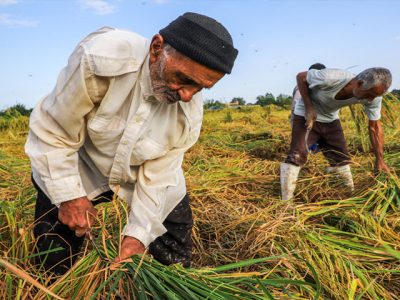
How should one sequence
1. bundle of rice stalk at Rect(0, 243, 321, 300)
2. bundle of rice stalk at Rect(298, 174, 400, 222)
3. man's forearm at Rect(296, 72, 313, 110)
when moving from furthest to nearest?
1. man's forearm at Rect(296, 72, 313, 110)
2. bundle of rice stalk at Rect(298, 174, 400, 222)
3. bundle of rice stalk at Rect(0, 243, 321, 300)

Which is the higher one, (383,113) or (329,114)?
(329,114)

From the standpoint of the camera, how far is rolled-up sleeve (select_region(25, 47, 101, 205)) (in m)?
1.46

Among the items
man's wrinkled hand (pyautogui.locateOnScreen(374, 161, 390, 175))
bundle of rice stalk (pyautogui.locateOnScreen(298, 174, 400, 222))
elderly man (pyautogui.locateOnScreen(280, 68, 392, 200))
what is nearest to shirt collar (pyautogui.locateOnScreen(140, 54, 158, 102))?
bundle of rice stalk (pyautogui.locateOnScreen(298, 174, 400, 222))

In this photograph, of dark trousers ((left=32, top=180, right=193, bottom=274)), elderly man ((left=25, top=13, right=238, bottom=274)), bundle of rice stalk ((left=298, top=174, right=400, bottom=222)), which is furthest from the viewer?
bundle of rice stalk ((left=298, top=174, right=400, bottom=222))

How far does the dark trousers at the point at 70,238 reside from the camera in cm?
175

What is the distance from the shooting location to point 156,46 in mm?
1452

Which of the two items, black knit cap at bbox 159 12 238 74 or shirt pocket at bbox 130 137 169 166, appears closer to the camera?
black knit cap at bbox 159 12 238 74

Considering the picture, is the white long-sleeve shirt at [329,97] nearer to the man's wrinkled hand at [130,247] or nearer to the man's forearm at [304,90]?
the man's forearm at [304,90]

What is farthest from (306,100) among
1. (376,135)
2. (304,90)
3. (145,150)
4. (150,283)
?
(150,283)

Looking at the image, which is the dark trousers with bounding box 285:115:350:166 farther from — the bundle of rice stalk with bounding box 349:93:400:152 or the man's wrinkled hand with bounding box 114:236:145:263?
the man's wrinkled hand with bounding box 114:236:145:263

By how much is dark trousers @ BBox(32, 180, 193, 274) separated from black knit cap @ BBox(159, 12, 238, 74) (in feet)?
2.69

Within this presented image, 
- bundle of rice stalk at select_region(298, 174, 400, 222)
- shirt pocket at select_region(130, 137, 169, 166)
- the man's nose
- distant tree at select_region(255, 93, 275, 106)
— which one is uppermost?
the man's nose

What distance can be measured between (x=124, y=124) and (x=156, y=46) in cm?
33

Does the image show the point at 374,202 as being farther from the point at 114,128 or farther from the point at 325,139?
the point at 114,128
